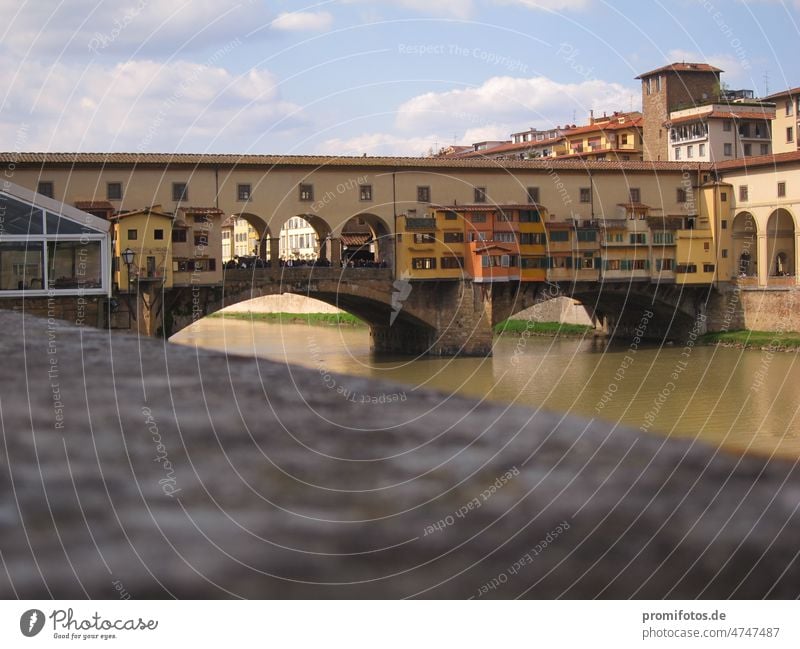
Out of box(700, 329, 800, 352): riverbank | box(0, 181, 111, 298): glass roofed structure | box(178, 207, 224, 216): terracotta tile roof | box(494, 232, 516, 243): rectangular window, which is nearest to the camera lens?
box(0, 181, 111, 298): glass roofed structure

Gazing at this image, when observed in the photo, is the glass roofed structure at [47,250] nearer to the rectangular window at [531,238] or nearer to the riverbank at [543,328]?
the rectangular window at [531,238]

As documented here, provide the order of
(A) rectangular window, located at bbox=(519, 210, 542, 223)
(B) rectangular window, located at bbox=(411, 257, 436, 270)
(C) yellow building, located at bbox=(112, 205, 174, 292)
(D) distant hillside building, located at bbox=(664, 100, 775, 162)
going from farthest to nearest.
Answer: (D) distant hillside building, located at bbox=(664, 100, 775, 162) < (A) rectangular window, located at bbox=(519, 210, 542, 223) < (B) rectangular window, located at bbox=(411, 257, 436, 270) < (C) yellow building, located at bbox=(112, 205, 174, 292)

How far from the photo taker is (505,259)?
1699 inches

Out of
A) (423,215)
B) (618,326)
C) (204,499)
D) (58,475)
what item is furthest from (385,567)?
(618,326)

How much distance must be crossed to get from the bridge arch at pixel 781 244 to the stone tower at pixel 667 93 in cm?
1372

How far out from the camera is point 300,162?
40594 mm

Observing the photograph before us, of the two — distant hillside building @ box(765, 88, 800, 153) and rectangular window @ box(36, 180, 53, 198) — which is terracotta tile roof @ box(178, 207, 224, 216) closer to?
rectangular window @ box(36, 180, 53, 198)

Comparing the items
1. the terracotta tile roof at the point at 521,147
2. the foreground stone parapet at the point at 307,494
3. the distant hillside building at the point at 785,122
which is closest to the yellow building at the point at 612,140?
the terracotta tile roof at the point at 521,147

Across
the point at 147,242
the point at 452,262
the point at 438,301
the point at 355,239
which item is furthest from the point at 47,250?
the point at 355,239

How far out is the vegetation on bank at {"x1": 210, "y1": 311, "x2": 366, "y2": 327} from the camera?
2405 inches

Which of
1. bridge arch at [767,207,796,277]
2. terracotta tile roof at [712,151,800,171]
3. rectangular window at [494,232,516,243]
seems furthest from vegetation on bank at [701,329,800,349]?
rectangular window at [494,232,516,243]

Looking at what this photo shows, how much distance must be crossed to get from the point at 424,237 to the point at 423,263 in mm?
961

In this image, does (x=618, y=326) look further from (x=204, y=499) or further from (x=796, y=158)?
(x=204, y=499)

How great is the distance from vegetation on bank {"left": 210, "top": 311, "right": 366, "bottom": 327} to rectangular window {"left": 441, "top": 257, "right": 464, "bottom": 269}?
1428 centimetres
